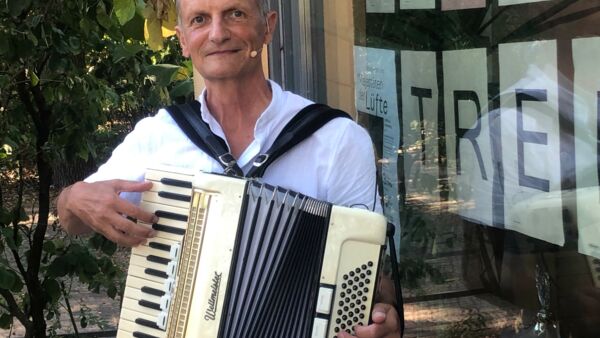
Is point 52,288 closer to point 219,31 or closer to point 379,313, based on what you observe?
point 219,31

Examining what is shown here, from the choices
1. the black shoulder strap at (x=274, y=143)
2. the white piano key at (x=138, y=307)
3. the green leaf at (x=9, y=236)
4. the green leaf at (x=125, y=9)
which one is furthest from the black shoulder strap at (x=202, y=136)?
the green leaf at (x=9, y=236)

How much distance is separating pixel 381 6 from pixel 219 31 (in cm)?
147

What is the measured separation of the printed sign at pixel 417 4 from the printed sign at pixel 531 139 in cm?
39

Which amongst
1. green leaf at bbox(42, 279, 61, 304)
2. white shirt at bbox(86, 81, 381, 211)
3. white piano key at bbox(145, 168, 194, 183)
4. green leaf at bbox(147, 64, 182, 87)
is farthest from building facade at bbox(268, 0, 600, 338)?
green leaf at bbox(42, 279, 61, 304)

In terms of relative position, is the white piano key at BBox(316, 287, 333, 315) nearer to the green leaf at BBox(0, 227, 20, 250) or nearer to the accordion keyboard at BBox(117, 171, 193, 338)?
the accordion keyboard at BBox(117, 171, 193, 338)

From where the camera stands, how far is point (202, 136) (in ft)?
5.10

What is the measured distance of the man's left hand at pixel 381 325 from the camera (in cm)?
136

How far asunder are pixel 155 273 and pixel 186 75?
1.75 m

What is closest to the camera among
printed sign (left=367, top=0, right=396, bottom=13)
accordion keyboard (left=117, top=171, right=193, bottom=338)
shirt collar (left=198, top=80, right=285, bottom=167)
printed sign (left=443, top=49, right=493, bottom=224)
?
accordion keyboard (left=117, top=171, right=193, bottom=338)

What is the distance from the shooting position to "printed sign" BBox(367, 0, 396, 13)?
2.79 meters

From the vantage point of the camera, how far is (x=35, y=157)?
3375mm

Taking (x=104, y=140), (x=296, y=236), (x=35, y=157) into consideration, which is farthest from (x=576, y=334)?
(x=104, y=140)

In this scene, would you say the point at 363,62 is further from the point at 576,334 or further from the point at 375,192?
the point at 375,192

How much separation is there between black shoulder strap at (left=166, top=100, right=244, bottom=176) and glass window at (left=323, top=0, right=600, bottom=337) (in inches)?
41.4
